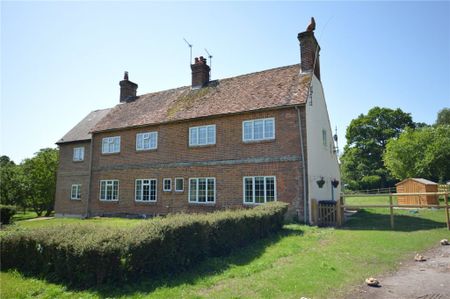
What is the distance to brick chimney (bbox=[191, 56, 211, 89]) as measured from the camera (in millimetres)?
24531

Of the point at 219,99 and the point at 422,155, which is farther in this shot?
the point at 422,155

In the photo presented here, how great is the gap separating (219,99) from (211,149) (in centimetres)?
391

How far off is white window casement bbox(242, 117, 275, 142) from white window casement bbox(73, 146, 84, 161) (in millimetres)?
16529

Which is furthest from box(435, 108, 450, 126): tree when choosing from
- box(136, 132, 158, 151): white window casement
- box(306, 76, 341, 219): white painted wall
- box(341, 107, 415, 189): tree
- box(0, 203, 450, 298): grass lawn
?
box(136, 132, 158, 151): white window casement

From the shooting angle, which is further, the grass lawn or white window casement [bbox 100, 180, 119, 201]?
white window casement [bbox 100, 180, 119, 201]

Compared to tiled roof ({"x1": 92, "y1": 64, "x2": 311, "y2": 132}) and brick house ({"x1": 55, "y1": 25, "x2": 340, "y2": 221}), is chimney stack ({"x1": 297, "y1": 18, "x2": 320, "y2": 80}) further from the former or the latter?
tiled roof ({"x1": 92, "y1": 64, "x2": 311, "y2": 132})

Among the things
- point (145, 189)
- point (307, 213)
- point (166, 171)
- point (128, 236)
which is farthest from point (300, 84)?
point (128, 236)

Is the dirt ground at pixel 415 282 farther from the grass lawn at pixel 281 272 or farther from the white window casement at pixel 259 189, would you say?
the white window casement at pixel 259 189

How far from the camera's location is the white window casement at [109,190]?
935 inches

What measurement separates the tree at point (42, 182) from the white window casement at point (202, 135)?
23.6 metres

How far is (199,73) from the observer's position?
24.7m

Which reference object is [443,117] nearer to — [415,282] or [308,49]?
[308,49]

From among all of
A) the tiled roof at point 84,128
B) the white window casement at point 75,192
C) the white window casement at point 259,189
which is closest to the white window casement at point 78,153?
the tiled roof at point 84,128

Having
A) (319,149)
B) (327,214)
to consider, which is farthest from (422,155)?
(327,214)
